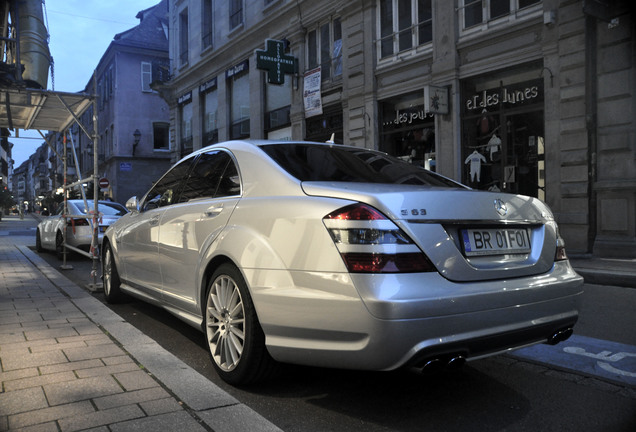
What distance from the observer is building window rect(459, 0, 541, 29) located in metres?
11.5

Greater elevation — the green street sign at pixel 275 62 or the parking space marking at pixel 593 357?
the green street sign at pixel 275 62

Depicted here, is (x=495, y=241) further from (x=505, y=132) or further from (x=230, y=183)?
(x=505, y=132)

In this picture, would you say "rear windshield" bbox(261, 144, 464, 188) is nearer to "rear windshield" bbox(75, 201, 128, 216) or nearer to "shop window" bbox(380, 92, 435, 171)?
"rear windshield" bbox(75, 201, 128, 216)

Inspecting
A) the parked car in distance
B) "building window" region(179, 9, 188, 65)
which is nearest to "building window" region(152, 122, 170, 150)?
"building window" region(179, 9, 188, 65)

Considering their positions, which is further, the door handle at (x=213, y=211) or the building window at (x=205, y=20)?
the building window at (x=205, y=20)

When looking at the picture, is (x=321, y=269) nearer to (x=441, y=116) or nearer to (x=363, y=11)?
(x=441, y=116)

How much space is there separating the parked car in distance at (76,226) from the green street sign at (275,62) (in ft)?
25.6

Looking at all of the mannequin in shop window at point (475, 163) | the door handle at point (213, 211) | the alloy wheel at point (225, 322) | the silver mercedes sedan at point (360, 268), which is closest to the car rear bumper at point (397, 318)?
the silver mercedes sedan at point (360, 268)

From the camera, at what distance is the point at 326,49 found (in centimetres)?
1716

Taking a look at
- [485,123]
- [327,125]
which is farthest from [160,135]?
[485,123]

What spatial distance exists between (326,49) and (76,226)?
10264mm

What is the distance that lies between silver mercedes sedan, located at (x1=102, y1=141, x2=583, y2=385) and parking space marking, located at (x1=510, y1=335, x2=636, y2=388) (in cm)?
66

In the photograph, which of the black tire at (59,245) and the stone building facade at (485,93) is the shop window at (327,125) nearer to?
the stone building facade at (485,93)

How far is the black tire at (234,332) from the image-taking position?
2842 mm
